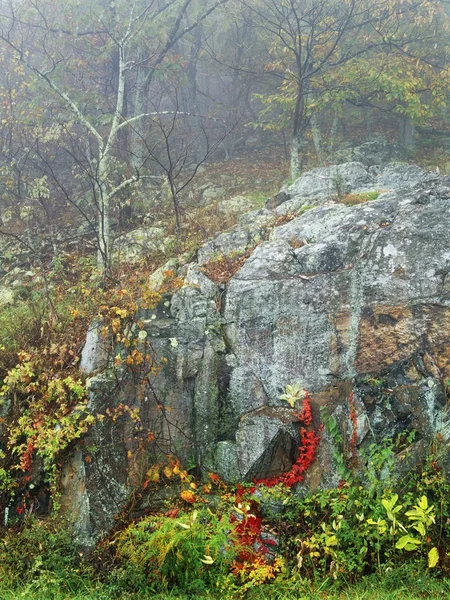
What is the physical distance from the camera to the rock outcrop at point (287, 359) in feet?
18.2

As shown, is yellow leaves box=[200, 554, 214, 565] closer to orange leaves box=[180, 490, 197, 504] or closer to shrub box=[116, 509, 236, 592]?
shrub box=[116, 509, 236, 592]

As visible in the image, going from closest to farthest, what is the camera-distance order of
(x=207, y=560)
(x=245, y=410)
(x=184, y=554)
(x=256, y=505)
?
(x=207, y=560)
(x=184, y=554)
(x=256, y=505)
(x=245, y=410)

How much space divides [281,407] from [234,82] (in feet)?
54.0

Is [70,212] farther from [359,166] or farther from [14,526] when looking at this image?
[14,526]

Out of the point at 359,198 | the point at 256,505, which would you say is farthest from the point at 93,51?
the point at 256,505

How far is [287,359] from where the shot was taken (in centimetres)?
607

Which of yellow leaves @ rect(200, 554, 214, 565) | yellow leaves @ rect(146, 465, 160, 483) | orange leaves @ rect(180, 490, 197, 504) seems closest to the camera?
yellow leaves @ rect(200, 554, 214, 565)

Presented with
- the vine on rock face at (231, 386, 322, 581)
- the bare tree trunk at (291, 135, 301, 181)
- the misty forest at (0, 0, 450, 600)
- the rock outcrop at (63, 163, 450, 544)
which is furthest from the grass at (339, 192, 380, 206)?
the vine on rock face at (231, 386, 322, 581)

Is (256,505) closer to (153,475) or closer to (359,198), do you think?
(153,475)

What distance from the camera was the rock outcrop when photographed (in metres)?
5.55

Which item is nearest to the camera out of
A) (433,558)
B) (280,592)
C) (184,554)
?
(433,558)

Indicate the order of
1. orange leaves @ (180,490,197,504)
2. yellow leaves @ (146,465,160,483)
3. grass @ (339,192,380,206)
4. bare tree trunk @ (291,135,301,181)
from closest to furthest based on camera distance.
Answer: orange leaves @ (180,490,197,504)
yellow leaves @ (146,465,160,483)
grass @ (339,192,380,206)
bare tree trunk @ (291,135,301,181)

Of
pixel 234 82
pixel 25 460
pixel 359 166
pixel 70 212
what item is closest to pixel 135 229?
pixel 70 212

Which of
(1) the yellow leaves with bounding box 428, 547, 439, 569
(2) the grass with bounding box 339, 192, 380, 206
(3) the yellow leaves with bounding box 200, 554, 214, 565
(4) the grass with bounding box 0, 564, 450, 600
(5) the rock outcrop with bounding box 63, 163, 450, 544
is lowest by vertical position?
(4) the grass with bounding box 0, 564, 450, 600
